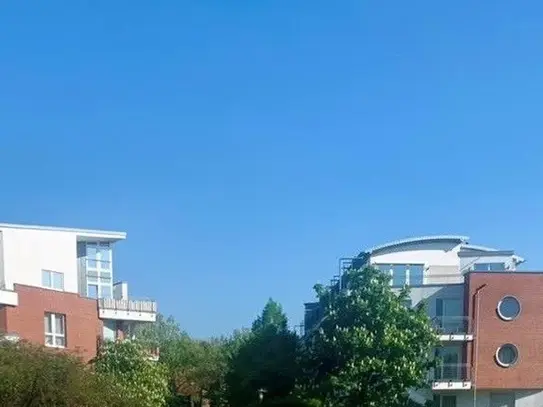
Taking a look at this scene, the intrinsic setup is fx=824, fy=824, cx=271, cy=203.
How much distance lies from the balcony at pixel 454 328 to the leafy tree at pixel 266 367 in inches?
336

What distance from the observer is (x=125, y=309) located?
3997cm

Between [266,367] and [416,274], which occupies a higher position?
[416,274]

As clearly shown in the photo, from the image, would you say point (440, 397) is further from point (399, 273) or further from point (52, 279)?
point (52, 279)

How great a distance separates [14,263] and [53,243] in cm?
230

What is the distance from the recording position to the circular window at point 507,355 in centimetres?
4184

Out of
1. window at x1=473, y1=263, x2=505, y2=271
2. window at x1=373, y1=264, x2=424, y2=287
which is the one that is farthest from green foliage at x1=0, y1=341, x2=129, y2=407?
window at x1=473, y1=263, x2=505, y2=271

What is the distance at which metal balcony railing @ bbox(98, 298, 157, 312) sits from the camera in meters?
39.1

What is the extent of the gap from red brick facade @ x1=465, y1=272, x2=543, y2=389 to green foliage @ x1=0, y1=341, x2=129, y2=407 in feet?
77.0

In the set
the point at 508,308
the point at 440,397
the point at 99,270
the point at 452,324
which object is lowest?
the point at 440,397

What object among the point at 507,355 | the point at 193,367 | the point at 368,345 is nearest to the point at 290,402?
the point at 368,345

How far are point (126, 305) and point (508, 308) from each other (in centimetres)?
1930

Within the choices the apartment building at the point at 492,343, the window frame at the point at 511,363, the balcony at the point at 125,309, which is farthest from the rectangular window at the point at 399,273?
the balcony at the point at 125,309

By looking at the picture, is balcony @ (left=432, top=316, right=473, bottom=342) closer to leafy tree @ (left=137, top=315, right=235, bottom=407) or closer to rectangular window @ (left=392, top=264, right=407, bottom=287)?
rectangular window @ (left=392, top=264, right=407, bottom=287)

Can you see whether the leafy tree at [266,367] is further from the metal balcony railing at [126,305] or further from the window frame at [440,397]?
the window frame at [440,397]
